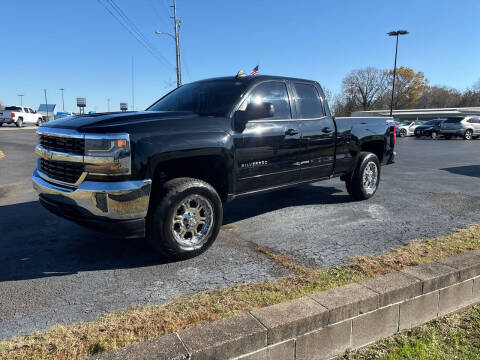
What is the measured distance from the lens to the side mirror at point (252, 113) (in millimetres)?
4062

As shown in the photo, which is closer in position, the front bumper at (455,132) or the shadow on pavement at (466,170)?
the shadow on pavement at (466,170)

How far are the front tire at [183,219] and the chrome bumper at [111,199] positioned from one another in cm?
17

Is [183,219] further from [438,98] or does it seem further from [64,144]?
[438,98]

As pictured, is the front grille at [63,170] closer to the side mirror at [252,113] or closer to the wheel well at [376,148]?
the side mirror at [252,113]

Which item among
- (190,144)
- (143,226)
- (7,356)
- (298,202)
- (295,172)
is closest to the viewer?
(7,356)

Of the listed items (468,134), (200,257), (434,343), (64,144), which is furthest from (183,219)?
(468,134)

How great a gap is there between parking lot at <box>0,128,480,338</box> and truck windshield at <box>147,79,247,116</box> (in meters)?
1.54

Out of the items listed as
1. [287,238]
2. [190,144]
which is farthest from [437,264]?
[190,144]

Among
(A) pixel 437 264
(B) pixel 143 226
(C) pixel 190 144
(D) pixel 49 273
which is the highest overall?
(C) pixel 190 144

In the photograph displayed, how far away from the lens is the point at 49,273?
11.1ft

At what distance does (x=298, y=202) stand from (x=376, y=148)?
1857 mm

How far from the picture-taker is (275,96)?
474 centimetres

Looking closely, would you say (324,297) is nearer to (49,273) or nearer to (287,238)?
(287,238)

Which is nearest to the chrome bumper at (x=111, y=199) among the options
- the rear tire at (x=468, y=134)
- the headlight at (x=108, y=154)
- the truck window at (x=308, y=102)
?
the headlight at (x=108, y=154)
